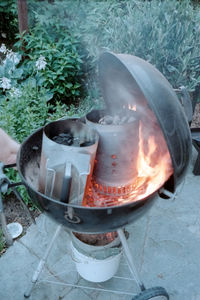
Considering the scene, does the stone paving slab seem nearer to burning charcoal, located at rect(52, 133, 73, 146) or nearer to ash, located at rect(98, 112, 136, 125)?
ash, located at rect(98, 112, 136, 125)

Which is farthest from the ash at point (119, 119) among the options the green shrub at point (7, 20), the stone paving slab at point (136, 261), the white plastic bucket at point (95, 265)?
the green shrub at point (7, 20)

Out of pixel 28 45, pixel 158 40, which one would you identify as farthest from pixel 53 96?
pixel 158 40

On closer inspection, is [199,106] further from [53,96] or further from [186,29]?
A: [53,96]

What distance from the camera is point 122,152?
1.29 metres

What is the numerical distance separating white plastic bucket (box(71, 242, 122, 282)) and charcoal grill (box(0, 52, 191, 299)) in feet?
0.59

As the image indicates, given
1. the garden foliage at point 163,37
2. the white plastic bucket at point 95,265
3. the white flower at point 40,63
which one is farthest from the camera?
the white flower at point 40,63

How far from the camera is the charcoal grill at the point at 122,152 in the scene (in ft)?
3.12

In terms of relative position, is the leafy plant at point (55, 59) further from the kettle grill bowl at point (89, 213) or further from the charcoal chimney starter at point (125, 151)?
the kettle grill bowl at point (89, 213)

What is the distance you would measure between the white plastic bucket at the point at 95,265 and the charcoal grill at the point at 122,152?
0.18 m

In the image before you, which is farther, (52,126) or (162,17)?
(162,17)

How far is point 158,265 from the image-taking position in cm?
195

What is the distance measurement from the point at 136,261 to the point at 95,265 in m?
0.53

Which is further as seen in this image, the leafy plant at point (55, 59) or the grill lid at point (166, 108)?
the leafy plant at point (55, 59)

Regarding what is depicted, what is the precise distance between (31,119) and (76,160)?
1.65 m
